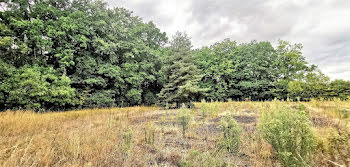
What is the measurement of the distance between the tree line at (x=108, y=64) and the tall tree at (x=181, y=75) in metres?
0.08

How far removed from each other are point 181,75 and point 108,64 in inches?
311

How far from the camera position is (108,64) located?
48.1ft

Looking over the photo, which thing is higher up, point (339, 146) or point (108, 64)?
point (108, 64)

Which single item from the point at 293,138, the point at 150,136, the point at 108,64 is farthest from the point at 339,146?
the point at 108,64

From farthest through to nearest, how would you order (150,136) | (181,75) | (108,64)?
1. (108,64)
2. (181,75)
3. (150,136)

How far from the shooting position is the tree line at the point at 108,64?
10.2 m

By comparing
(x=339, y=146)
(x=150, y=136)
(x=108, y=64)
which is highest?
(x=108, y=64)

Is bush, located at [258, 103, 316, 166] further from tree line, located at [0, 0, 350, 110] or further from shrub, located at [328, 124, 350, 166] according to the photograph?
tree line, located at [0, 0, 350, 110]

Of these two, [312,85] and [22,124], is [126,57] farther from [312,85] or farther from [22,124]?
[312,85]

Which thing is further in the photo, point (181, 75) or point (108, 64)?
point (108, 64)

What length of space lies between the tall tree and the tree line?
0.08 metres

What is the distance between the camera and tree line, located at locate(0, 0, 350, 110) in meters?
10.2

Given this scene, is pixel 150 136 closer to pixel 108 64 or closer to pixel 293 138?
pixel 293 138

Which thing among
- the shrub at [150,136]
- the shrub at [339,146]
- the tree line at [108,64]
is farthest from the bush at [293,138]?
the tree line at [108,64]
